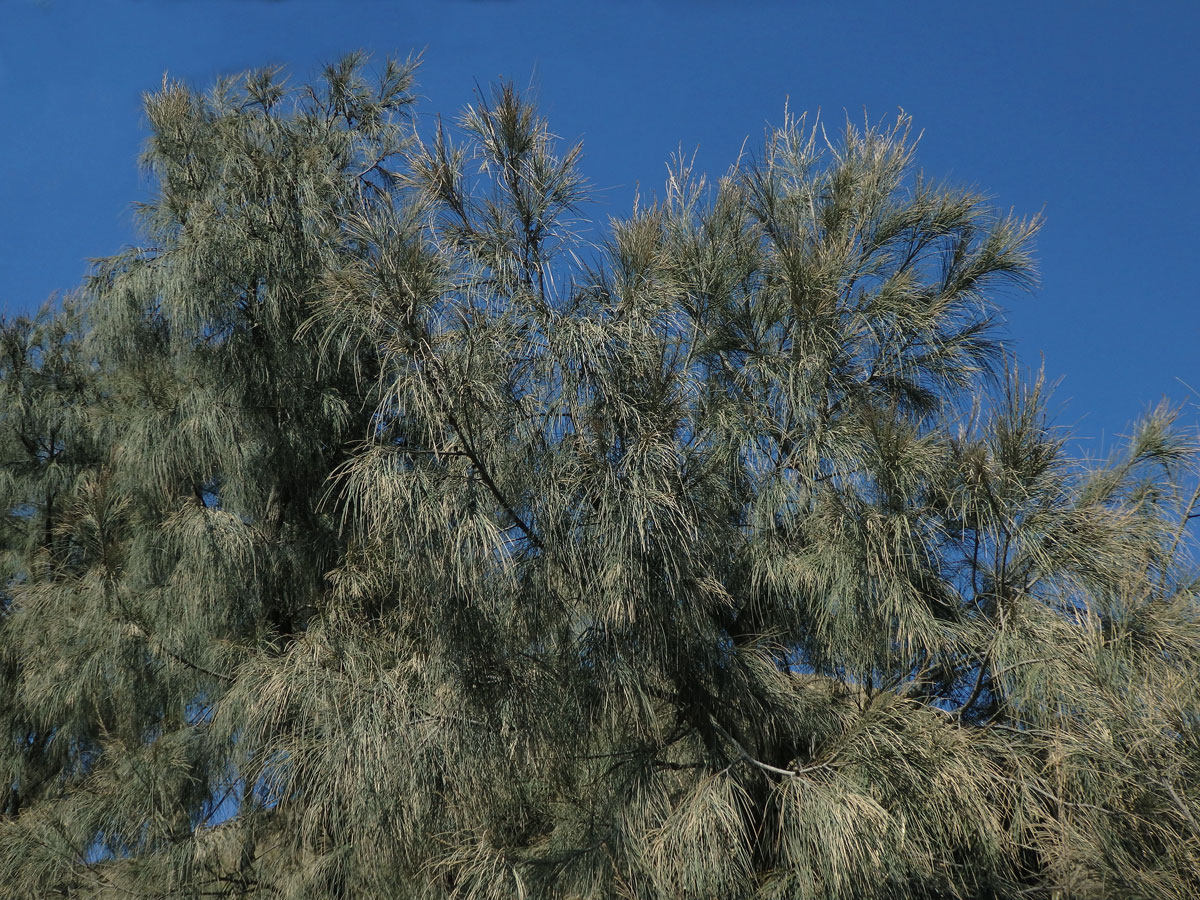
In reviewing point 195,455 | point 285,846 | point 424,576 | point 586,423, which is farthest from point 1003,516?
point 195,455

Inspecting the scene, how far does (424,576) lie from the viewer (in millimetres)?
2891

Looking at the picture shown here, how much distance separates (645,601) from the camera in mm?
2783

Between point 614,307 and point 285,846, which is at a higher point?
point 614,307

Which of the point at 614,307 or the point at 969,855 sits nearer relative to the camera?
the point at 969,855

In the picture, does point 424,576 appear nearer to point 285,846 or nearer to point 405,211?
point 405,211

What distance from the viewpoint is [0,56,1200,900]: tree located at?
2.71m

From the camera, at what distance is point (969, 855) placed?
2717 mm

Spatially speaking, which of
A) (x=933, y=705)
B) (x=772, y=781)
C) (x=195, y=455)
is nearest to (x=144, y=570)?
(x=195, y=455)

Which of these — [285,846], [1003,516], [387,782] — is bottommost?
[285,846]

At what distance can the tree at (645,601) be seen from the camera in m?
2.71

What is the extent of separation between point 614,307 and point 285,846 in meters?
2.24

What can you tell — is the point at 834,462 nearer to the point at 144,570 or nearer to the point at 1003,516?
the point at 1003,516

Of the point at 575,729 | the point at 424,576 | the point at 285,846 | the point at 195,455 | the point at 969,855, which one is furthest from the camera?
the point at 195,455

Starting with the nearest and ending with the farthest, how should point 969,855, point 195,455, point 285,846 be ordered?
point 969,855, point 285,846, point 195,455
